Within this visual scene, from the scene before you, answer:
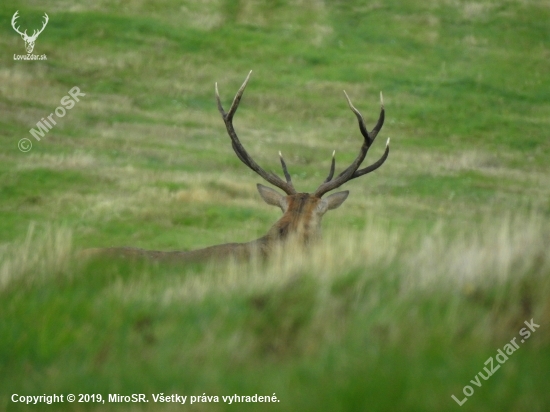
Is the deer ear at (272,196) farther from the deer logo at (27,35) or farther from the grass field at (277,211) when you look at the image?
the deer logo at (27,35)

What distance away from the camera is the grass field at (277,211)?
5039 millimetres

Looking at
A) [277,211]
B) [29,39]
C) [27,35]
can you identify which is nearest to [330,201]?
[277,211]

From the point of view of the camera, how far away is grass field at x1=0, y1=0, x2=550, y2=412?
5.04 meters

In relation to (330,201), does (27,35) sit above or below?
below

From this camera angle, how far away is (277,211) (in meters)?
17.1

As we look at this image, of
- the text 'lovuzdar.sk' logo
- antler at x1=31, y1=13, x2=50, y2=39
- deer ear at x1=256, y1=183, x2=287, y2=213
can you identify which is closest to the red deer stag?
deer ear at x1=256, y1=183, x2=287, y2=213

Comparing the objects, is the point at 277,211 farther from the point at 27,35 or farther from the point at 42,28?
the point at 42,28

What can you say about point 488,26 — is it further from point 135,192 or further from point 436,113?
point 135,192

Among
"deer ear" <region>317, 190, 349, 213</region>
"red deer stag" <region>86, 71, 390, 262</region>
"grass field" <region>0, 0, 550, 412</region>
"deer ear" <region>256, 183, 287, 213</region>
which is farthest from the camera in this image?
"deer ear" <region>256, 183, 287, 213</region>

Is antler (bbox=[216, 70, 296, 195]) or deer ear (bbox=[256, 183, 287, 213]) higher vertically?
antler (bbox=[216, 70, 296, 195])

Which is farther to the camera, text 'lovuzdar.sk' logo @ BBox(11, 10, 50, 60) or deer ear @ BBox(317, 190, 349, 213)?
text 'lovuzdar.sk' logo @ BBox(11, 10, 50, 60)

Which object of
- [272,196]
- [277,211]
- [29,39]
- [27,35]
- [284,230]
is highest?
[284,230]

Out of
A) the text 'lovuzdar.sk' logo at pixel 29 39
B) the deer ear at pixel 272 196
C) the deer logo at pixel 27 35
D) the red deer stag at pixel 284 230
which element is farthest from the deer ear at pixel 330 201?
the deer logo at pixel 27 35

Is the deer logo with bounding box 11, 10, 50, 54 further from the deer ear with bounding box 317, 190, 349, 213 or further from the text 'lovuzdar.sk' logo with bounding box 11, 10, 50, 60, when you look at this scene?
the deer ear with bounding box 317, 190, 349, 213
